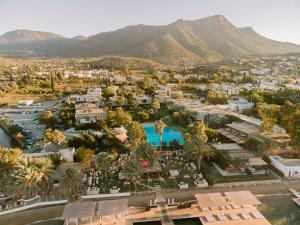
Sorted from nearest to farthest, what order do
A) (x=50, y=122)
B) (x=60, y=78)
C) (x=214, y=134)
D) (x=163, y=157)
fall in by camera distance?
(x=163, y=157) < (x=214, y=134) < (x=50, y=122) < (x=60, y=78)

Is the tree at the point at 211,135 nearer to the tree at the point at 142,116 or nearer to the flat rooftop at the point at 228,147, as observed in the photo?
the flat rooftop at the point at 228,147

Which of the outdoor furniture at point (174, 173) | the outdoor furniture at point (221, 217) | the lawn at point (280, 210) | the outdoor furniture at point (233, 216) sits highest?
the outdoor furniture at point (233, 216)

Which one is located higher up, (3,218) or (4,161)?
(4,161)

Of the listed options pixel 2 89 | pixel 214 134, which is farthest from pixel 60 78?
pixel 214 134

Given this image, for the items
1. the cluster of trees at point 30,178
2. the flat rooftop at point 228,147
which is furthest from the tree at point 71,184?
the flat rooftop at point 228,147

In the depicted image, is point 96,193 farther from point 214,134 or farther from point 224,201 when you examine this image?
point 214,134

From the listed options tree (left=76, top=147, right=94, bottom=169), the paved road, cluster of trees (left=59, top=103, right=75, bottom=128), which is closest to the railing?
tree (left=76, top=147, right=94, bottom=169)

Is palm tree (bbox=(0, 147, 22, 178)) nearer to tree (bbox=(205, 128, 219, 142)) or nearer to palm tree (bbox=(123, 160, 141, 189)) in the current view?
palm tree (bbox=(123, 160, 141, 189))

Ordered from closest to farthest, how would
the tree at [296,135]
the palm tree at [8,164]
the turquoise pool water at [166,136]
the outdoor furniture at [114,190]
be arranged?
1. the palm tree at [8,164]
2. the outdoor furniture at [114,190]
3. the tree at [296,135]
4. the turquoise pool water at [166,136]
